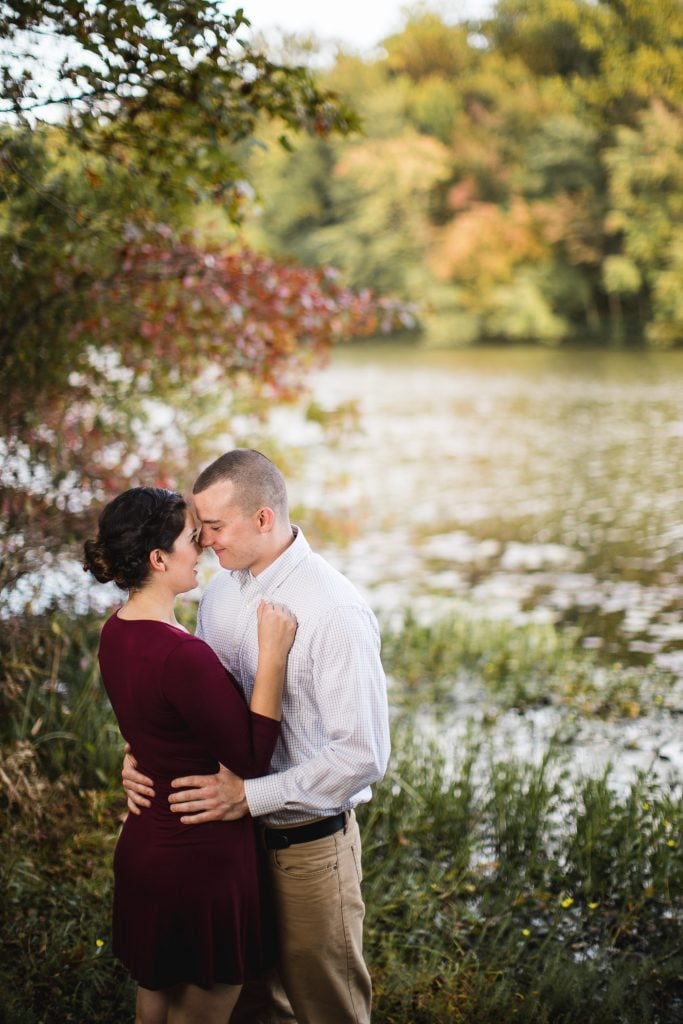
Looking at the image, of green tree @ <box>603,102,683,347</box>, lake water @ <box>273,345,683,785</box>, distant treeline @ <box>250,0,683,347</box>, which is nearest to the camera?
lake water @ <box>273,345,683,785</box>

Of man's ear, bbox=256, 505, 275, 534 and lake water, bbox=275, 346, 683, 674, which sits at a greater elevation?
man's ear, bbox=256, 505, 275, 534

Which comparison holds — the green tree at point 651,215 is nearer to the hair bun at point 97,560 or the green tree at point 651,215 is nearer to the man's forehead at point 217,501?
the man's forehead at point 217,501

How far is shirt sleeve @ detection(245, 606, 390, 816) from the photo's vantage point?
Answer: 96.9 inches

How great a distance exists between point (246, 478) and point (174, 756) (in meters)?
0.74

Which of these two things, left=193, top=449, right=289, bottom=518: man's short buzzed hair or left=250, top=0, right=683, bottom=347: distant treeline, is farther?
left=250, top=0, right=683, bottom=347: distant treeline

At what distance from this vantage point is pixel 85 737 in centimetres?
501

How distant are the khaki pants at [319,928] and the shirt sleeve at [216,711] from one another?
1.19 feet

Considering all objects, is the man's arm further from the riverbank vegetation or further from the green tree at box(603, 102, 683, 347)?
the green tree at box(603, 102, 683, 347)

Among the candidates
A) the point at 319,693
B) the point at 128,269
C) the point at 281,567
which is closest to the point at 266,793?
the point at 319,693

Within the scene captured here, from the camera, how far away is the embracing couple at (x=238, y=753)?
95.5 inches

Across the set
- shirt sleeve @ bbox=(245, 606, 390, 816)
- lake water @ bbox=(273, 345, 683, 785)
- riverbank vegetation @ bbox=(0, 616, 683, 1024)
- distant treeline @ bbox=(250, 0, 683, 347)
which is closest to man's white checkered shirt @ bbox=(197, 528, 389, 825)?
shirt sleeve @ bbox=(245, 606, 390, 816)

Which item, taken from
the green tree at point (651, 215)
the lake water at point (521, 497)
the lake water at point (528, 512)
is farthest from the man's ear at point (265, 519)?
the green tree at point (651, 215)

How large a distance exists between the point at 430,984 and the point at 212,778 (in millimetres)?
1728

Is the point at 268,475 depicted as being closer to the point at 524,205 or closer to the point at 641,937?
the point at 641,937
